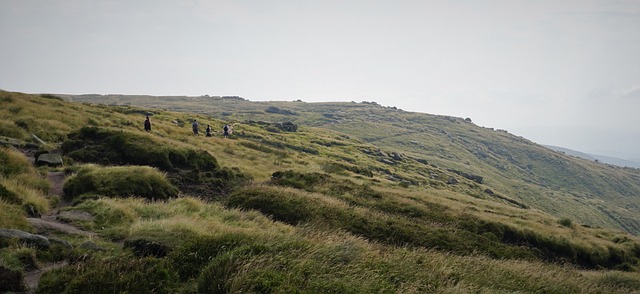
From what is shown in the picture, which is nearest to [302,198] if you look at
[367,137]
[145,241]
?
[145,241]

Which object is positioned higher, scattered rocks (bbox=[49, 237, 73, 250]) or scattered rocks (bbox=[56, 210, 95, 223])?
scattered rocks (bbox=[49, 237, 73, 250])

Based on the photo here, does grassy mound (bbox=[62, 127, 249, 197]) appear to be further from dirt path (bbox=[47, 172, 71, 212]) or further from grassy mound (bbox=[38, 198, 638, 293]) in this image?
grassy mound (bbox=[38, 198, 638, 293])

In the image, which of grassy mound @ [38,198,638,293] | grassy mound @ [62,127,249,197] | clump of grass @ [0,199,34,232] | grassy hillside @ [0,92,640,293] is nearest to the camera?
grassy mound @ [38,198,638,293]

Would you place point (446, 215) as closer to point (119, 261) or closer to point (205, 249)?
point (205, 249)

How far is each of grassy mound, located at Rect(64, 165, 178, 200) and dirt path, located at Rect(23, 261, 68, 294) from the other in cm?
839

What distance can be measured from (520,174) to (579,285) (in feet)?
614

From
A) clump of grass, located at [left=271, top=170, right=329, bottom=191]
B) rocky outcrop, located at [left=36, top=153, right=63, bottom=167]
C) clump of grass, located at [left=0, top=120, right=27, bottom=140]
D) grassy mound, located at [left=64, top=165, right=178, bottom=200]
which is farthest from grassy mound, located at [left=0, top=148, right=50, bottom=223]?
clump of grass, located at [left=271, top=170, right=329, bottom=191]

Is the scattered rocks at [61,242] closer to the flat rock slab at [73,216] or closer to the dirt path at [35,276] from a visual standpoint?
the dirt path at [35,276]

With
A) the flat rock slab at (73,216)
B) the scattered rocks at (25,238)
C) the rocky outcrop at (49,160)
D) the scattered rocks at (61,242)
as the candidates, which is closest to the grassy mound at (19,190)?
the flat rock slab at (73,216)

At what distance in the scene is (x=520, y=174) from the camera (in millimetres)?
178625

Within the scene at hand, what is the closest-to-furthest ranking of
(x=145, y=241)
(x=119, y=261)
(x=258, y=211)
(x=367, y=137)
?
(x=119, y=261), (x=145, y=241), (x=258, y=211), (x=367, y=137)

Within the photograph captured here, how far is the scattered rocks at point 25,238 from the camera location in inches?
351

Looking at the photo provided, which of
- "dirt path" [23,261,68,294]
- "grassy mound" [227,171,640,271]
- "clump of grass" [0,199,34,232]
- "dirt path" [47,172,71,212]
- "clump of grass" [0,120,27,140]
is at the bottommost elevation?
"grassy mound" [227,171,640,271]

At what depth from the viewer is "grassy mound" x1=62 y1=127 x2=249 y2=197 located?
23411 mm
